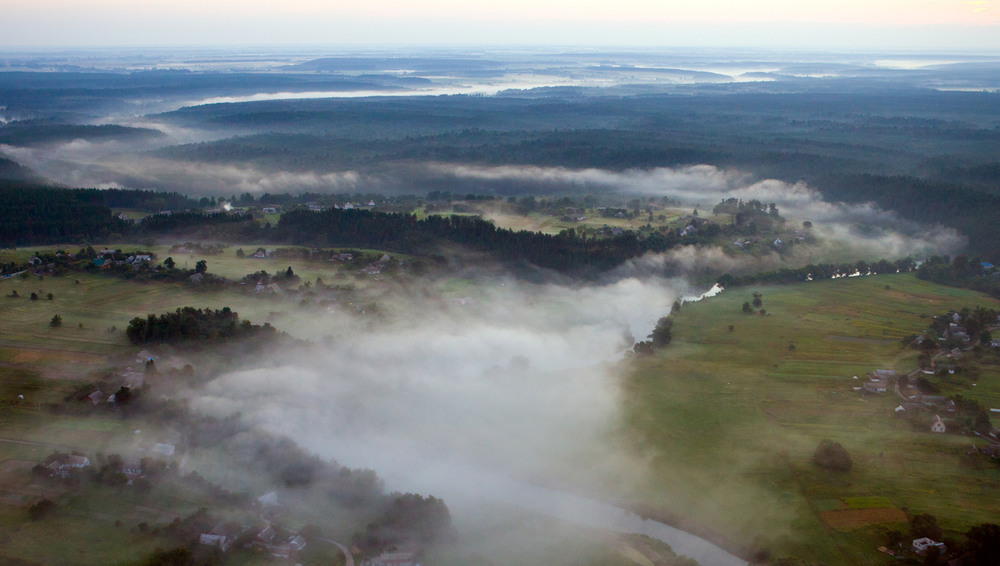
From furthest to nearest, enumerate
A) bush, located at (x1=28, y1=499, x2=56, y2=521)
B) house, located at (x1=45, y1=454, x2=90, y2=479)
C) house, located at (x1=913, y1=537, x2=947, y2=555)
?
house, located at (x1=45, y1=454, x2=90, y2=479) < bush, located at (x1=28, y1=499, x2=56, y2=521) < house, located at (x1=913, y1=537, x2=947, y2=555)

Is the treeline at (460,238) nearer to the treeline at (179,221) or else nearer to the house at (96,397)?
the treeline at (179,221)

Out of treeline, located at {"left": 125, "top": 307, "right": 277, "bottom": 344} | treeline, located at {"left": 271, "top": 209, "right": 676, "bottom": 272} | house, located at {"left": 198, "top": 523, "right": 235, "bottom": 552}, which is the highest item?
treeline, located at {"left": 271, "top": 209, "right": 676, "bottom": 272}

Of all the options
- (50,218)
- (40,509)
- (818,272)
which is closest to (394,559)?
(40,509)

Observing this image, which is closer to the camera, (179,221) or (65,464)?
(65,464)

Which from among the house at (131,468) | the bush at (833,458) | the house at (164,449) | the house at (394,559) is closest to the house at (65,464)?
the house at (131,468)

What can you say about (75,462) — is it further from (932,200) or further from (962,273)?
(932,200)

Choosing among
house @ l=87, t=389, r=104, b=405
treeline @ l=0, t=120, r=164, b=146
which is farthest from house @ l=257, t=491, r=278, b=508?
treeline @ l=0, t=120, r=164, b=146

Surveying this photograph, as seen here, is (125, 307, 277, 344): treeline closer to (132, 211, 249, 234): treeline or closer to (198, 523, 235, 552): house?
(198, 523, 235, 552): house
